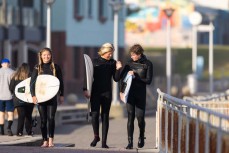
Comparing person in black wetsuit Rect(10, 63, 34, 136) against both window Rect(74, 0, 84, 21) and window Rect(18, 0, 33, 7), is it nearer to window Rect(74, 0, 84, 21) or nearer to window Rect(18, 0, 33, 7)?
window Rect(18, 0, 33, 7)

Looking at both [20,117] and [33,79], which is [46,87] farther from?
[20,117]

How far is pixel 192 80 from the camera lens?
217 feet

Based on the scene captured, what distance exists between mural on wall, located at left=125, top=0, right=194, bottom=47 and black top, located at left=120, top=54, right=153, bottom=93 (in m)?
86.3

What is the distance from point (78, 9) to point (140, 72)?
4533 centimetres

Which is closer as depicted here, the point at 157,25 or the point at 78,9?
the point at 78,9

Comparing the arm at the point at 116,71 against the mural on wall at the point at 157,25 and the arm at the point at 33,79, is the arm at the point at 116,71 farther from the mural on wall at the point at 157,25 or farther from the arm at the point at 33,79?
the mural on wall at the point at 157,25

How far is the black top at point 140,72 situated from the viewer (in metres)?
18.9

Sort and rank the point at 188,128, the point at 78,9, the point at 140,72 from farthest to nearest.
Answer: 1. the point at 78,9
2. the point at 140,72
3. the point at 188,128

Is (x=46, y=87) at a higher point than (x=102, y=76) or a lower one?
lower

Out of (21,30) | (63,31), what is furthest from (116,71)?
(63,31)

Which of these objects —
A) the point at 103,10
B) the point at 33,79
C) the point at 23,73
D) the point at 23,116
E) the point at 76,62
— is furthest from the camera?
the point at 103,10

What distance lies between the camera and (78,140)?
92.1 feet

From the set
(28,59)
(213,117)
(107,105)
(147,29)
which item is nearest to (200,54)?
(147,29)

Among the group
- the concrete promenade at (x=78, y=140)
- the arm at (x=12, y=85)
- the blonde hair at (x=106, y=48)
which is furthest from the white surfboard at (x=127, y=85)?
the arm at (x=12, y=85)
